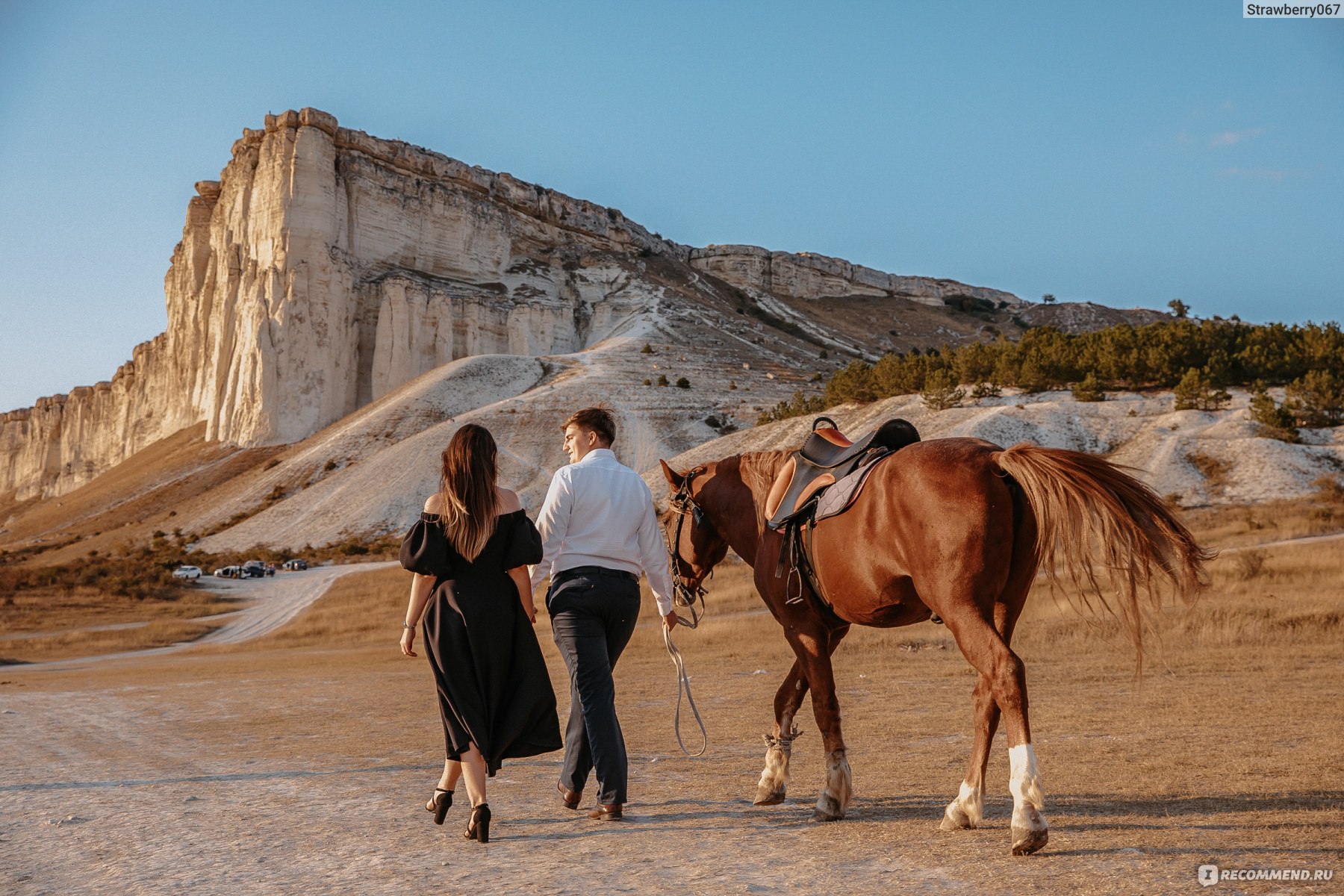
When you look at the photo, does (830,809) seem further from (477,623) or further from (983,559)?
(477,623)

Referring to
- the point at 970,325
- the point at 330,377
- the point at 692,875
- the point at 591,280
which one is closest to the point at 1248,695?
the point at 692,875

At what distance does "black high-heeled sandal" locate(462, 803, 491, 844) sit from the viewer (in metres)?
5.56

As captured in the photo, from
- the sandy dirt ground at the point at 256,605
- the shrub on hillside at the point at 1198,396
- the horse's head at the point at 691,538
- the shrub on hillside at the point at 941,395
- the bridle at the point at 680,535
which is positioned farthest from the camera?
the shrub on hillside at the point at 941,395

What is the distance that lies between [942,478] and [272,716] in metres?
8.63

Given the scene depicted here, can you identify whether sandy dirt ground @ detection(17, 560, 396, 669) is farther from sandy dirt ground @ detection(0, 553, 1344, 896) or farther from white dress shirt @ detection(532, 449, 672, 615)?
white dress shirt @ detection(532, 449, 672, 615)

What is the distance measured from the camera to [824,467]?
670cm

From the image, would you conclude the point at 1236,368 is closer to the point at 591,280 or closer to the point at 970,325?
the point at 591,280

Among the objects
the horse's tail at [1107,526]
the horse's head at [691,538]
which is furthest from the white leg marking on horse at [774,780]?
the horse's tail at [1107,526]

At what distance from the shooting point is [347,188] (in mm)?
93750

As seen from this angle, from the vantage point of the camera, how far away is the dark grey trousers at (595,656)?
6090 millimetres

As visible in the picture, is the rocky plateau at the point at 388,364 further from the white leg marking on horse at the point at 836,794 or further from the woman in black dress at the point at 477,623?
the woman in black dress at the point at 477,623

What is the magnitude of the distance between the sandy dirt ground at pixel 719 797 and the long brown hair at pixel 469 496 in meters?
1.63

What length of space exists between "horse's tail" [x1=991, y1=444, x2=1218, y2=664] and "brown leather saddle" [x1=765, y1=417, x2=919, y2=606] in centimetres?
105

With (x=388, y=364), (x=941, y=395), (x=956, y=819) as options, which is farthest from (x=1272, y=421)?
(x=388, y=364)
